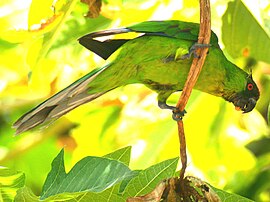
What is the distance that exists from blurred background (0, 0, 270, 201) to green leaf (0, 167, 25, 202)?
542mm

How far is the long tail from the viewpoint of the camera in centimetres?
204

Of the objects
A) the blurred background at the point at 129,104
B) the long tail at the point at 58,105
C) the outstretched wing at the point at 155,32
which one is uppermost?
the outstretched wing at the point at 155,32

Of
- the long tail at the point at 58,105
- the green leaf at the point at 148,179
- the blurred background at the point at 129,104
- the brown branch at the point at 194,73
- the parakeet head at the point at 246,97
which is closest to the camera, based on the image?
the brown branch at the point at 194,73

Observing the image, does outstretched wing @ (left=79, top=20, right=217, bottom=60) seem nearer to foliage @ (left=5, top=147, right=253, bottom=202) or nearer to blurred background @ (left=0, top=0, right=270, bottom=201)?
blurred background @ (left=0, top=0, right=270, bottom=201)

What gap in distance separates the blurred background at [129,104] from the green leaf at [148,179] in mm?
602

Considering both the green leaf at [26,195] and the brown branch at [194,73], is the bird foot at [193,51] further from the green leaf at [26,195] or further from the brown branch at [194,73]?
the green leaf at [26,195]

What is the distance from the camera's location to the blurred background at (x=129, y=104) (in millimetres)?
2729

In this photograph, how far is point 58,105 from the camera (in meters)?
2.09

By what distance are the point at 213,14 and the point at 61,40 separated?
1.99 ft

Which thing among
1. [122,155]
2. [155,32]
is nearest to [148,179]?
[122,155]

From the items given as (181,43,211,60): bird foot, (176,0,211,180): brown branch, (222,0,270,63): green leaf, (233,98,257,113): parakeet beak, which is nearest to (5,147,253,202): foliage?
(176,0,211,180): brown branch

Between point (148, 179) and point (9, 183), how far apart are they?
374 millimetres

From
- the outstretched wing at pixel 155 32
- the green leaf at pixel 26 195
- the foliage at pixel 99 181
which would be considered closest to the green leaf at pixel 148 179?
the foliage at pixel 99 181

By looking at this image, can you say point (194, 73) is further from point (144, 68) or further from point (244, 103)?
point (244, 103)
